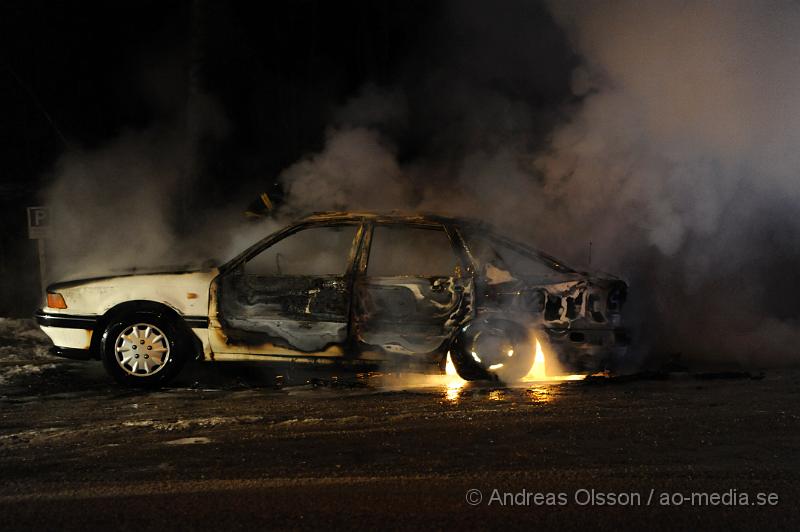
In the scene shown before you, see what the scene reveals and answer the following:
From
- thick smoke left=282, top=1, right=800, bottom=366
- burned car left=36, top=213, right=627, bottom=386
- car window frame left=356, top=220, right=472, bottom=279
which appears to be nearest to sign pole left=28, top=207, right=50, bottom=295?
thick smoke left=282, top=1, right=800, bottom=366

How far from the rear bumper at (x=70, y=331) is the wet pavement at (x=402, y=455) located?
1.12 feet

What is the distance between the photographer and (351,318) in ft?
20.4

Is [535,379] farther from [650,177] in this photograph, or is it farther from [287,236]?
[650,177]

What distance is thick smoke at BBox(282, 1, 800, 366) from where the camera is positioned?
27.1ft

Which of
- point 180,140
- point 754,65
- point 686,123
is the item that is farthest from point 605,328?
point 180,140

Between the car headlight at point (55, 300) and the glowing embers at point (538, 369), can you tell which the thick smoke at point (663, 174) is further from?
the car headlight at point (55, 300)

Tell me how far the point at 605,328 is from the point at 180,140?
1077cm

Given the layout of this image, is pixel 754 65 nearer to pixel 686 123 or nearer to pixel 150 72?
pixel 686 123

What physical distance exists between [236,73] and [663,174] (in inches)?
398

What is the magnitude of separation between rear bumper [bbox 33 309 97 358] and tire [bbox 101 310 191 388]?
0.17m

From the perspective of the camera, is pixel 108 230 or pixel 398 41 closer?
pixel 108 230

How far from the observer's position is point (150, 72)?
15977mm

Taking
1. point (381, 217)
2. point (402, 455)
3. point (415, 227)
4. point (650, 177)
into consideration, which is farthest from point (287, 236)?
point (650, 177)

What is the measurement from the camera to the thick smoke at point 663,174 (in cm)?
827
